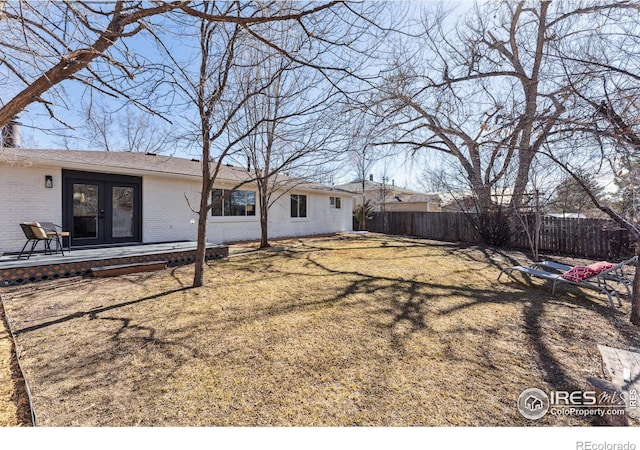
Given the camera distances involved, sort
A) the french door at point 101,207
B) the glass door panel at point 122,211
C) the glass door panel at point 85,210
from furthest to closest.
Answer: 1. the glass door panel at point 122,211
2. the glass door panel at point 85,210
3. the french door at point 101,207

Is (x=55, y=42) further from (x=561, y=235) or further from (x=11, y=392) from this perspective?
(x=561, y=235)

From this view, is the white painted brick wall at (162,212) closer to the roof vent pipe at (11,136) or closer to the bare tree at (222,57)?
the roof vent pipe at (11,136)

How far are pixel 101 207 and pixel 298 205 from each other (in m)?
8.36

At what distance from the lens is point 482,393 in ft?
7.09

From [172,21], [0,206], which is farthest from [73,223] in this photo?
[172,21]

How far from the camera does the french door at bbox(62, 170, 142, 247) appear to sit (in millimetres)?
7461

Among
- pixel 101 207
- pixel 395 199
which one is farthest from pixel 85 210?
pixel 395 199

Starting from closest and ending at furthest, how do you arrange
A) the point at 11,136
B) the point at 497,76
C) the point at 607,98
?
the point at 607,98 → the point at 11,136 → the point at 497,76

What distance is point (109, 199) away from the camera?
26.5 ft

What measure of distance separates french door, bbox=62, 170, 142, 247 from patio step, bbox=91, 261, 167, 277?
2.56 metres

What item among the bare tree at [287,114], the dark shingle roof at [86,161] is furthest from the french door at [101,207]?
the bare tree at [287,114]

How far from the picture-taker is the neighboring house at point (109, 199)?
22.0 feet

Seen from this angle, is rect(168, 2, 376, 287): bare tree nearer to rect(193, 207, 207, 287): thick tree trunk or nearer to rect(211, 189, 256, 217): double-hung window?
rect(193, 207, 207, 287): thick tree trunk

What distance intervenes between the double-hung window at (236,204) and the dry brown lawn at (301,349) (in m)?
5.75
